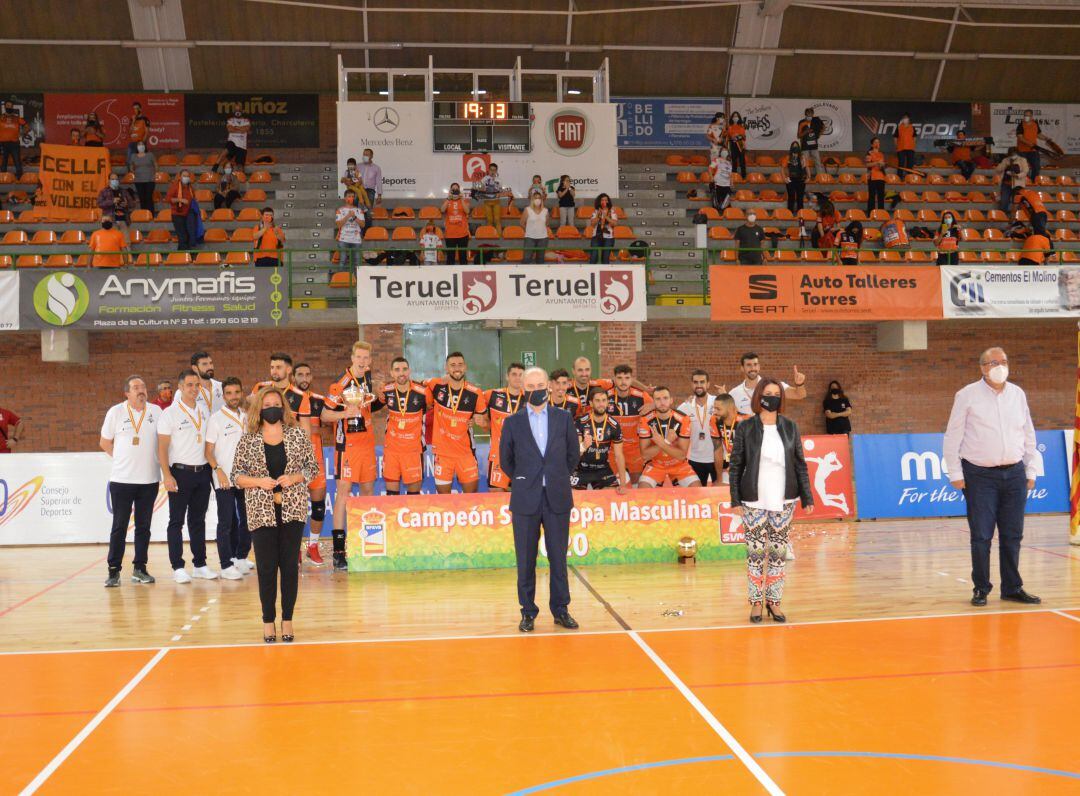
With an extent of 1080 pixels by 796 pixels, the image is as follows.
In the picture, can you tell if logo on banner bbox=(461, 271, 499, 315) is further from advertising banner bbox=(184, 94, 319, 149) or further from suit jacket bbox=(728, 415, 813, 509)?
suit jacket bbox=(728, 415, 813, 509)

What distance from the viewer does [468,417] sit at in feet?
36.6

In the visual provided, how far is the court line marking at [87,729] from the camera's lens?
4.42 meters

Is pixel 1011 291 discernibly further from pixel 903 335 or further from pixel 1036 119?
pixel 1036 119

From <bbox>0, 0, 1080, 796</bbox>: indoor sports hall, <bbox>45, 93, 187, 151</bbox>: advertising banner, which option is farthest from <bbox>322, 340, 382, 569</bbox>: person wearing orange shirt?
<bbox>45, 93, 187, 151</bbox>: advertising banner

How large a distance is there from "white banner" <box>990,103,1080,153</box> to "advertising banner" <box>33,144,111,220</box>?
23.4 meters

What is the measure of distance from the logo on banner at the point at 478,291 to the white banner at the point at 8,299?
7909 millimetres

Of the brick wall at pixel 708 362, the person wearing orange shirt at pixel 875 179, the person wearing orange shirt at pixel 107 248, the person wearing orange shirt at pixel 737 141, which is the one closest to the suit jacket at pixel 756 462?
the brick wall at pixel 708 362

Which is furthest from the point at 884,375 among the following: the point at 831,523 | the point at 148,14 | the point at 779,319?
the point at 148,14

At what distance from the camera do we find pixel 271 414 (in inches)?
273

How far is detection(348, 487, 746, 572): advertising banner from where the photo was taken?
10.5m

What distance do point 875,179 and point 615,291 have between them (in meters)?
8.83

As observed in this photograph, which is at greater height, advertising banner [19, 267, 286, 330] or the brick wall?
advertising banner [19, 267, 286, 330]

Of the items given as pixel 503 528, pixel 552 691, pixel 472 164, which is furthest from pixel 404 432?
pixel 472 164

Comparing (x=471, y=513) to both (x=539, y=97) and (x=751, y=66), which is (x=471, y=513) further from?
(x=751, y=66)
